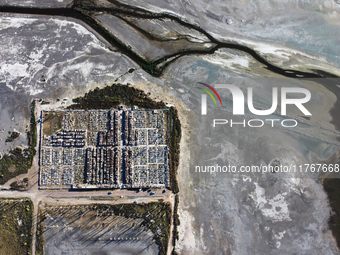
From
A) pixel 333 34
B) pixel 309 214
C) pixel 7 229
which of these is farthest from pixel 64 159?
pixel 333 34

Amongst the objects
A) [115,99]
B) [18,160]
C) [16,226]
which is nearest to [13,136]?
[18,160]

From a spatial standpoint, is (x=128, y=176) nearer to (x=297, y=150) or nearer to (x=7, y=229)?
(x=7, y=229)

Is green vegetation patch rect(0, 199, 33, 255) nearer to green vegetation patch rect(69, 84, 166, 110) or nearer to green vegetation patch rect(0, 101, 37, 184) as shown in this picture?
green vegetation patch rect(0, 101, 37, 184)

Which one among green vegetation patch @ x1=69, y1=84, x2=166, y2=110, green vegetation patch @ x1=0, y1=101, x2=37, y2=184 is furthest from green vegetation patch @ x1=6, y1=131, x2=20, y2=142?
green vegetation patch @ x1=69, y1=84, x2=166, y2=110

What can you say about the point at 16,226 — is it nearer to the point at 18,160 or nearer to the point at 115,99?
the point at 18,160

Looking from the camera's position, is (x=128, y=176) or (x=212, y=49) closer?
(x=128, y=176)

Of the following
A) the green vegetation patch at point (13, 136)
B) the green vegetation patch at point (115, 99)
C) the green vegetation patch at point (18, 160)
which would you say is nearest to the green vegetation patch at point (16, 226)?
the green vegetation patch at point (18, 160)
